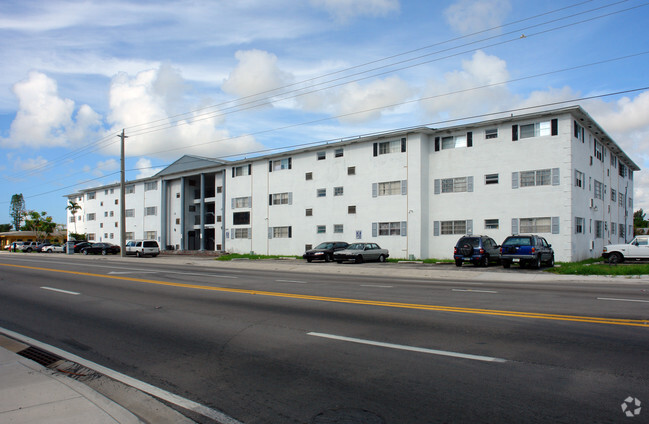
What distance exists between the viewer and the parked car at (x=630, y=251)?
27.0m

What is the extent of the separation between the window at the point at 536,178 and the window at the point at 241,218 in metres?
28.3

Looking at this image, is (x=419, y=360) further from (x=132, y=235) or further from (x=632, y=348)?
(x=132, y=235)

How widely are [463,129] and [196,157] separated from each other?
35540 mm

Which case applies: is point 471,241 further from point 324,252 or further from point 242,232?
point 242,232

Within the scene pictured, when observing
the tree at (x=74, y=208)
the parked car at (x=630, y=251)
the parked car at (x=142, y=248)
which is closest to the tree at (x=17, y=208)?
the tree at (x=74, y=208)

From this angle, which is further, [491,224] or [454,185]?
[454,185]

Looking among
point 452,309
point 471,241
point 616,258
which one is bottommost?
point 616,258

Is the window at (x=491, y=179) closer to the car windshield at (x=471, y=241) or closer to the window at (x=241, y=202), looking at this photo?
the car windshield at (x=471, y=241)

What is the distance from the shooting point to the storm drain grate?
6.73 m

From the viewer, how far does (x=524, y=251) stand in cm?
2442

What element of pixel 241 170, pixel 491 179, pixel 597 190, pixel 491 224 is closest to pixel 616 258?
pixel 491 224

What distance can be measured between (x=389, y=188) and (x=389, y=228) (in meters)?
3.28

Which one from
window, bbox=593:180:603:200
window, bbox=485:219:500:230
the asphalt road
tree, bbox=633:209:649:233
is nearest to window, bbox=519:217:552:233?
window, bbox=485:219:500:230

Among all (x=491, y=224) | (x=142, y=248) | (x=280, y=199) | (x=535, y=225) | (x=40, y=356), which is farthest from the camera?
(x=142, y=248)
